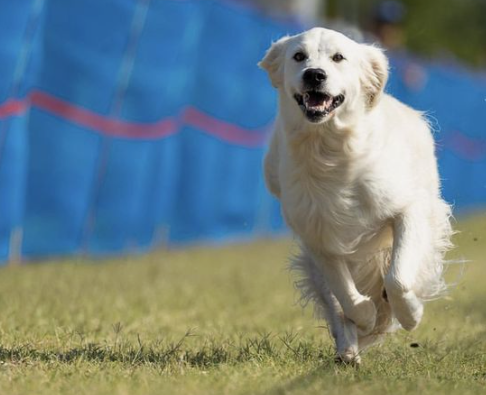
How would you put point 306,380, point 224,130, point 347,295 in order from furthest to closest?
point 224,130, point 347,295, point 306,380

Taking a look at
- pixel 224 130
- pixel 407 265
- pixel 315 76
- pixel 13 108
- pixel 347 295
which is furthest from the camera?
pixel 224 130

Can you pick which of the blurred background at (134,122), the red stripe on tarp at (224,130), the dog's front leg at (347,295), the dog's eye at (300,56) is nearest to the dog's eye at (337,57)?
the dog's eye at (300,56)

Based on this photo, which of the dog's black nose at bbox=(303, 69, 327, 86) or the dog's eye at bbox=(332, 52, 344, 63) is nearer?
the dog's black nose at bbox=(303, 69, 327, 86)

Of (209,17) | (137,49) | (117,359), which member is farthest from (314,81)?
(209,17)

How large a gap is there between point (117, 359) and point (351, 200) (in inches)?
54.3

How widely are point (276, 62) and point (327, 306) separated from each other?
131cm

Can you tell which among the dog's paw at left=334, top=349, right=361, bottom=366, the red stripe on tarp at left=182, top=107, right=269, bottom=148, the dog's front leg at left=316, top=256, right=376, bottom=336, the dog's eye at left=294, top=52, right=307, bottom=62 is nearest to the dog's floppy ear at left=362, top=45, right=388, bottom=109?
the dog's eye at left=294, top=52, right=307, bottom=62

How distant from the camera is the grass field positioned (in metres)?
4.96

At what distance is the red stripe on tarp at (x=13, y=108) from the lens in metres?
9.63

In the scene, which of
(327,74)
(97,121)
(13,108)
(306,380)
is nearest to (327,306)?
(306,380)

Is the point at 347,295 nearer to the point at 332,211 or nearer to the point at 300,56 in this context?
the point at 332,211

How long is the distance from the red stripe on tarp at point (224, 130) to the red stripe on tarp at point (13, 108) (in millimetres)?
3297

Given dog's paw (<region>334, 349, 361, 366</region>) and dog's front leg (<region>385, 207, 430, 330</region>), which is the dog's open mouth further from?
dog's paw (<region>334, 349, 361, 366</region>)

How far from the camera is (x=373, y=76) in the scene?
231 inches
